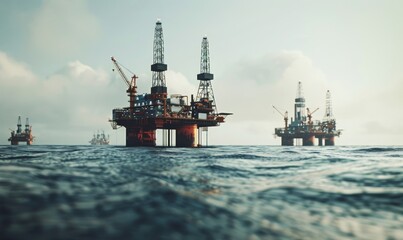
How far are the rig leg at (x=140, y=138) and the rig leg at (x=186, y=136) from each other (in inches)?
301

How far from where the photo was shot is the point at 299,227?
610 cm

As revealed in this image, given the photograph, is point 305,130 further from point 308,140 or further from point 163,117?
point 163,117

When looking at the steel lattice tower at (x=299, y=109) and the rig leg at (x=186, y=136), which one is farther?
the steel lattice tower at (x=299, y=109)

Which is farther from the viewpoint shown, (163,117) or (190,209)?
(163,117)

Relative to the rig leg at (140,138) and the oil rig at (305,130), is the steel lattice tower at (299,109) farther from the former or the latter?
the rig leg at (140,138)

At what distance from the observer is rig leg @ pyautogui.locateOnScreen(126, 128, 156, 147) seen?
79.2m

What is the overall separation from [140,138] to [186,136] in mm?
13210

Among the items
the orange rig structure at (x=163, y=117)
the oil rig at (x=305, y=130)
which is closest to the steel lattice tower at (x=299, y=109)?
the oil rig at (x=305, y=130)

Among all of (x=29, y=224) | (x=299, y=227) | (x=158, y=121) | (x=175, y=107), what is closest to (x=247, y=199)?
(x=299, y=227)

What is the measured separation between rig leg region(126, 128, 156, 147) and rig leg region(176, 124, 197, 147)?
765 centimetres

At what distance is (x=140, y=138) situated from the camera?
7981cm

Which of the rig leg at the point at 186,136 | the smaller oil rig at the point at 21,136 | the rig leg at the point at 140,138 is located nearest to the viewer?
the rig leg at the point at 186,136

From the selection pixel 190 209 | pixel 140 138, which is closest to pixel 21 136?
pixel 140 138

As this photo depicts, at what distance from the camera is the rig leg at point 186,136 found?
76625mm
